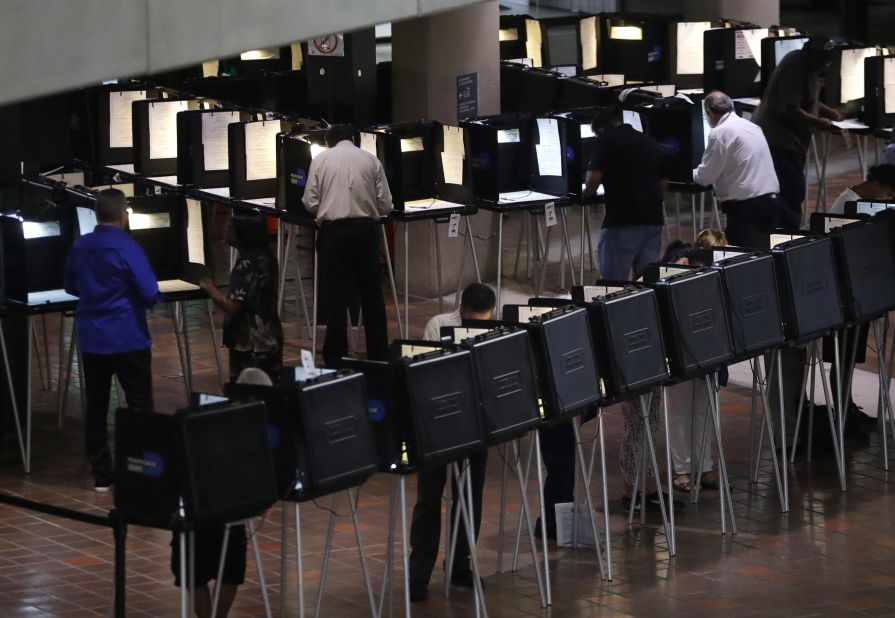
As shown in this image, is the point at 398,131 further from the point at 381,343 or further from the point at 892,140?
the point at 892,140

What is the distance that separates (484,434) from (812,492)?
3.02 metres

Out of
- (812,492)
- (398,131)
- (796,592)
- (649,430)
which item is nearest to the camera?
(796,592)

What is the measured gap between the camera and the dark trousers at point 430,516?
8188mm

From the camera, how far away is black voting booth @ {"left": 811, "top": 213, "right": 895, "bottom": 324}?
1013cm

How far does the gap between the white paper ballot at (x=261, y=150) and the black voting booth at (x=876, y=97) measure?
5327 mm

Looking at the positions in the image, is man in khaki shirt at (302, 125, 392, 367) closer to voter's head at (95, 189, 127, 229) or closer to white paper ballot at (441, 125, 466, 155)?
white paper ballot at (441, 125, 466, 155)

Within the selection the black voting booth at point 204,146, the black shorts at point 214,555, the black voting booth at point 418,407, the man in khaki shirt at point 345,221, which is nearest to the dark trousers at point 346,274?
the man in khaki shirt at point 345,221

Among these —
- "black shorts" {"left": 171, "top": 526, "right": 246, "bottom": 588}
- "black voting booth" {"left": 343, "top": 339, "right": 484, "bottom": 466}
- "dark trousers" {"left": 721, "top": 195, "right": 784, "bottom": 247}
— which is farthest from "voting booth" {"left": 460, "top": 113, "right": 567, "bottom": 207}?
"black shorts" {"left": 171, "top": 526, "right": 246, "bottom": 588}

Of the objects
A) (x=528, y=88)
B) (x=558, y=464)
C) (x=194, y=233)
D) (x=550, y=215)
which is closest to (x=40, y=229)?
(x=194, y=233)

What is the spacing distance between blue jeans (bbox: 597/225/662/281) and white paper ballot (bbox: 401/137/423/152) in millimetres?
1466

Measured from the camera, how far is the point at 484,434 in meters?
7.78

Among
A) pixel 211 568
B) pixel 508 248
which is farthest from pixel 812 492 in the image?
pixel 508 248

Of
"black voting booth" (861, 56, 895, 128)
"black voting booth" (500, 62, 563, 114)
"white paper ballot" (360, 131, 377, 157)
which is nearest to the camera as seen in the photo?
"white paper ballot" (360, 131, 377, 157)

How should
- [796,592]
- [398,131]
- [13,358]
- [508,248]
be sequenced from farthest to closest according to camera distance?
[508,248] < [398,131] < [13,358] < [796,592]
